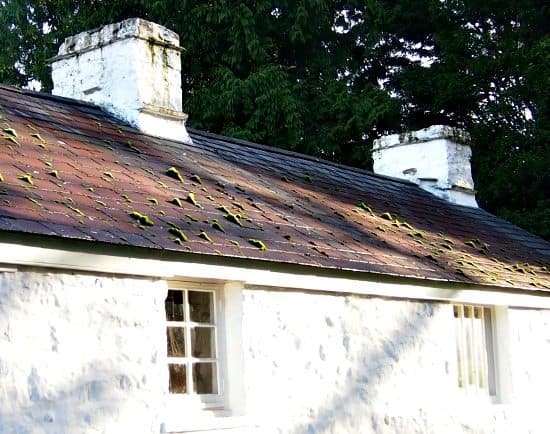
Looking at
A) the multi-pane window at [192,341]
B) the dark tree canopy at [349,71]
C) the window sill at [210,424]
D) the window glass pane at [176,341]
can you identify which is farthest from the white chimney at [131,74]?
the dark tree canopy at [349,71]

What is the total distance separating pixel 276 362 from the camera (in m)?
9.07

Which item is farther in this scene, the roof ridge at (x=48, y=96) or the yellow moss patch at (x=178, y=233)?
the roof ridge at (x=48, y=96)

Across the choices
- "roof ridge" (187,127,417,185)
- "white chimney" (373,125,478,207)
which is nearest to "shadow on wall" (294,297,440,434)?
"roof ridge" (187,127,417,185)

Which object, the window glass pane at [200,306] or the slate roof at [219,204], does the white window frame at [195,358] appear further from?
the slate roof at [219,204]

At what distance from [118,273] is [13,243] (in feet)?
3.31

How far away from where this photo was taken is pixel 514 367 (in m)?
12.7

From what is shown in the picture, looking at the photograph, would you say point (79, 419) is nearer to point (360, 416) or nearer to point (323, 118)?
point (360, 416)

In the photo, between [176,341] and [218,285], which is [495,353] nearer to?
[218,285]

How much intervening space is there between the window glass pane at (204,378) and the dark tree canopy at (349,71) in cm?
1310

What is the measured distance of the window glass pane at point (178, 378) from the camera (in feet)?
27.6

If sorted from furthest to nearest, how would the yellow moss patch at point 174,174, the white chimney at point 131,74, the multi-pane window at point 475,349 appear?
the multi-pane window at point 475,349, the white chimney at point 131,74, the yellow moss patch at point 174,174

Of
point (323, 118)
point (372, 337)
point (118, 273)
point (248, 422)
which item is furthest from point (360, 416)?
point (323, 118)

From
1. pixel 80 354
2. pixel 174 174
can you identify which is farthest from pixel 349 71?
pixel 80 354

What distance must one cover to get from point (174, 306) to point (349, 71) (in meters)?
17.2
